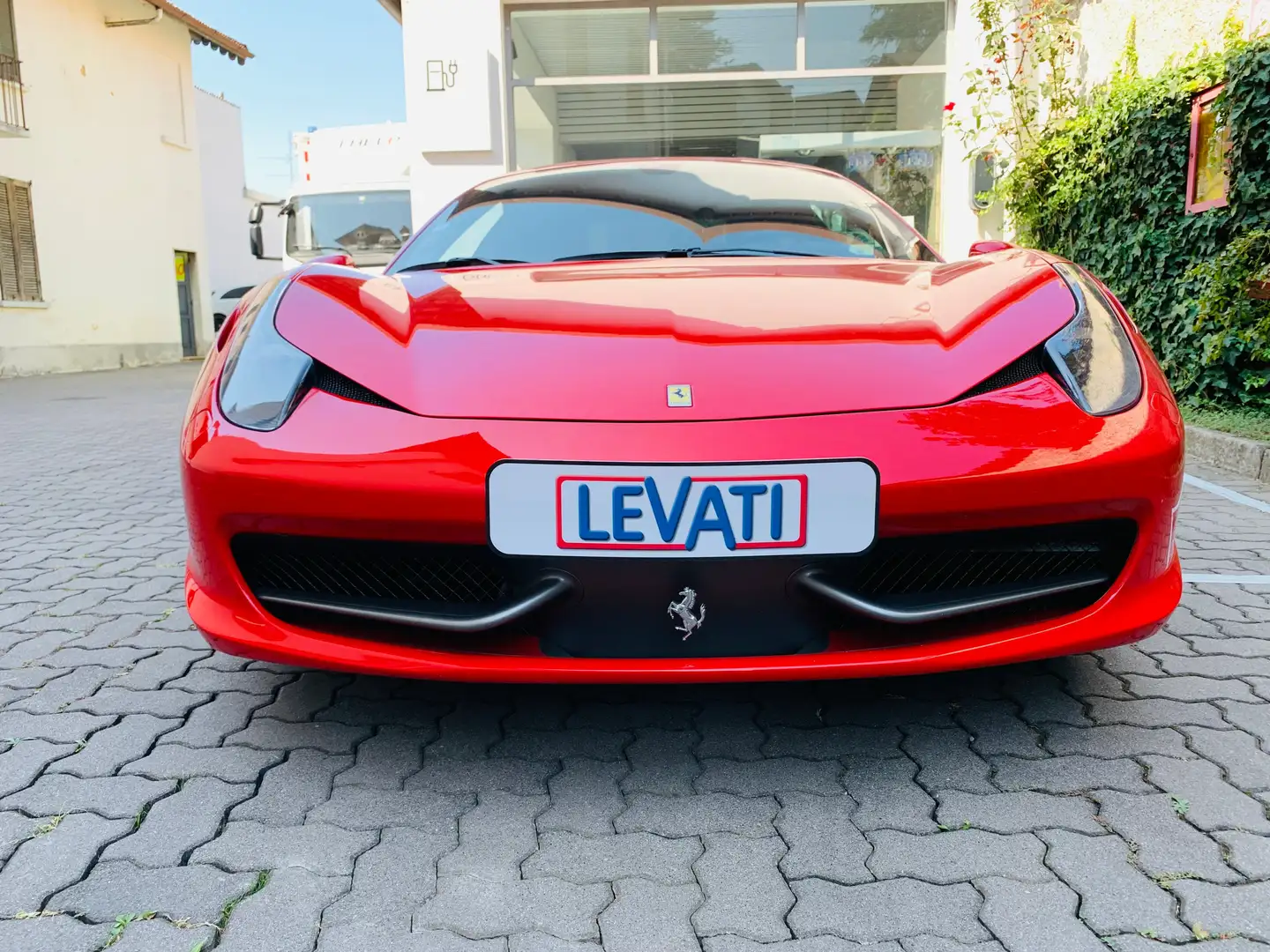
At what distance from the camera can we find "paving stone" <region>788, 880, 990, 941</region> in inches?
48.2

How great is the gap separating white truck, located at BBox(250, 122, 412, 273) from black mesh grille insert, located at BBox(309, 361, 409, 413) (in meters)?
8.78

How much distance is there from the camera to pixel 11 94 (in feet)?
42.4

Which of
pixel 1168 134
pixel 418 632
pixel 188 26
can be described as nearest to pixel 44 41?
pixel 188 26

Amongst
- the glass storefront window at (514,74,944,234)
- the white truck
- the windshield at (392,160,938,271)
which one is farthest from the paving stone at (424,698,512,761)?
the white truck

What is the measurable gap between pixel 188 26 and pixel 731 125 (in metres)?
12.3

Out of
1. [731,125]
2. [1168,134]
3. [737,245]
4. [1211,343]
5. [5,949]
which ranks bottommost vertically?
[5,949]

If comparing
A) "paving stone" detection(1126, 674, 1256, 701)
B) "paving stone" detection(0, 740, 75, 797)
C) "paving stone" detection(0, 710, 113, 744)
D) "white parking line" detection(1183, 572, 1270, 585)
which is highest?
"paving stone" detection(1126, 674, 1256, 701)

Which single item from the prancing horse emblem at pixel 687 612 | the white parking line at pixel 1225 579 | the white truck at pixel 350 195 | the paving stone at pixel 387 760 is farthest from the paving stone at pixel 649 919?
the white truck at pixel 350 195

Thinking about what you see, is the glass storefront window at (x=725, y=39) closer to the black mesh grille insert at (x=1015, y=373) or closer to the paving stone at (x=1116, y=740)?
the black mesh grille insert at (x=1015, y=373)

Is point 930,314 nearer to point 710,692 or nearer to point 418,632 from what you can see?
point 710,692

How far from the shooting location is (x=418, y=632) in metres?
1.58

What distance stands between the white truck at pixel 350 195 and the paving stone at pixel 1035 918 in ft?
31.3

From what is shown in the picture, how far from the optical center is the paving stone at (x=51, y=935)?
3.95ft

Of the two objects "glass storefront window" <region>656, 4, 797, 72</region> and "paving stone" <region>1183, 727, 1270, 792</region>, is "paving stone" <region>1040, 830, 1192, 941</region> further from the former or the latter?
"glass storefront window" <region>656, 4, 797, 72</region>
